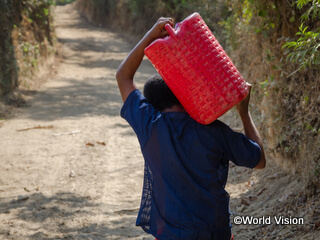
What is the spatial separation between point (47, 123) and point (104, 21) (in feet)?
60.9

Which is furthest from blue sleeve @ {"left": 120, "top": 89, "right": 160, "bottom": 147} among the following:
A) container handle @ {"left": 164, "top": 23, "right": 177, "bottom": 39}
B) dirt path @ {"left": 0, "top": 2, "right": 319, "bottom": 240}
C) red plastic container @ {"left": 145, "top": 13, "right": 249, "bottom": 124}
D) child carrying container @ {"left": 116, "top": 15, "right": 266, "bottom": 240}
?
dirt path @ {"left": 0, "top": 2, "right": 319, "bottom": 240}

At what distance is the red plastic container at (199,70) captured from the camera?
1893mm

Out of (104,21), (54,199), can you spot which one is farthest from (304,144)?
(104,21)

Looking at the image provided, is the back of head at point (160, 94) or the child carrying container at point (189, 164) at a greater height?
the back of head at point (160, 94)

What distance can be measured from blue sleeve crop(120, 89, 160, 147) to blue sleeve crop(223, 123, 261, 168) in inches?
14.6

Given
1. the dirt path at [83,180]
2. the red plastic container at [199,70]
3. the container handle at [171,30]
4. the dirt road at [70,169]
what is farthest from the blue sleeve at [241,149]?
the dirt road at [70,169]

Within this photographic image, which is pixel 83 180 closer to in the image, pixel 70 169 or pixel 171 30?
pixel 70 169

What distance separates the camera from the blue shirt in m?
1.92

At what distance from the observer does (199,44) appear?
192 cm

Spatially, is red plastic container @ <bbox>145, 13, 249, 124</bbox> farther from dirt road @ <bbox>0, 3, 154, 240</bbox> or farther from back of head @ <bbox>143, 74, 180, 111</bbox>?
dirt road @ <bbox>0, 3, 154, 240</bbox>

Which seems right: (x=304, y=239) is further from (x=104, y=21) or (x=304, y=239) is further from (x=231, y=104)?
(x=104, y=21)

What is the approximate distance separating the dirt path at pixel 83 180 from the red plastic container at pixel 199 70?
184 centimetres

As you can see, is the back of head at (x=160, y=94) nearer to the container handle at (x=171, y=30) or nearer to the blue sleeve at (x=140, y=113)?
the blue sleeve at (x=140, y=113)

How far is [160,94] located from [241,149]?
0.50m
